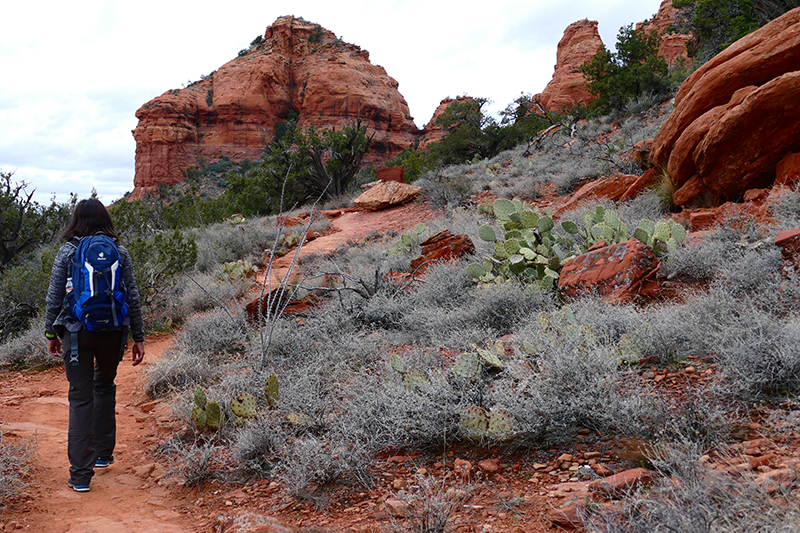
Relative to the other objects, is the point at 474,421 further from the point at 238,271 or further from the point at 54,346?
the point at 238,271

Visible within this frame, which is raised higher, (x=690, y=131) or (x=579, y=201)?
(x=690, y=131)

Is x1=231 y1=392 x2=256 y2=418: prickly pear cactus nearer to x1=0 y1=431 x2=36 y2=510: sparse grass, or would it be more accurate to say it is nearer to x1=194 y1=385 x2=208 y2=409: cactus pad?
x1=194 y1=385 x2=208 y2=409: cactus pad

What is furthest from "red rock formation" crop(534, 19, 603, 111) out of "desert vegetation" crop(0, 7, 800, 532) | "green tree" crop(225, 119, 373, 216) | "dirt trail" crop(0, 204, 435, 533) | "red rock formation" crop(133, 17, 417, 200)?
"dirt trail" crop(0, 204, 435, 533)

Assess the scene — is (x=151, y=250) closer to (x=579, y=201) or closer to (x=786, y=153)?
(x=579, y=201)

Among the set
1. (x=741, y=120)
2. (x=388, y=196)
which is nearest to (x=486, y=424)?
(x=741, y=120)

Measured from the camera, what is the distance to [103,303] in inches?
121

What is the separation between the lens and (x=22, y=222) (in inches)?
419

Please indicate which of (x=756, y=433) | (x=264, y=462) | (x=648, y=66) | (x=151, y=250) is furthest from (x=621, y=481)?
(x=648, y=66)

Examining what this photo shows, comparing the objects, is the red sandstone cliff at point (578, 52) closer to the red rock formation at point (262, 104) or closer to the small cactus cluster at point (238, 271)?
the red rock formation at point (262, 104)

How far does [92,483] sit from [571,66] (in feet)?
160

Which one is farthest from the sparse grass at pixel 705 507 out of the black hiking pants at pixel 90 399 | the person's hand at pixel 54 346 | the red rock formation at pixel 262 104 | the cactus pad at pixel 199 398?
the red rock formation at pixel 262 104

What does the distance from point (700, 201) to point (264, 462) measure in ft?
20.7

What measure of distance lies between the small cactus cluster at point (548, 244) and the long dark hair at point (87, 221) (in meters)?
3.62

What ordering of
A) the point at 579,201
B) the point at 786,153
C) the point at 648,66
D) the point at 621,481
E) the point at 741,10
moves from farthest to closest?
the point at 648,66, the point at 741,10, the point at 579,201, the point at 786,153, the point at 621,481
